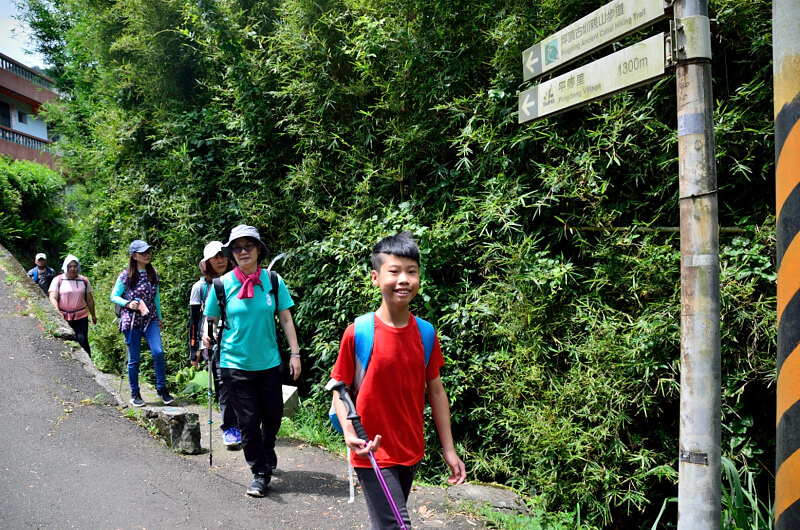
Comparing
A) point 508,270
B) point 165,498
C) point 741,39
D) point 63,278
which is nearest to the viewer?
point 741,39

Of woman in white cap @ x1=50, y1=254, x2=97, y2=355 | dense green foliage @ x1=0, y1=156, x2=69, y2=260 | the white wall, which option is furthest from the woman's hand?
the white wall

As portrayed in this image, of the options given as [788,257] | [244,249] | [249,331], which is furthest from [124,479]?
[788,257]

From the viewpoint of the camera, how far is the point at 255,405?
454 cm

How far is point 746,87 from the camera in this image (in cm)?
381

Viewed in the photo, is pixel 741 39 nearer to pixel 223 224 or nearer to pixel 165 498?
pixel 165 498

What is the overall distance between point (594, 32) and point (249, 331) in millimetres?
3165

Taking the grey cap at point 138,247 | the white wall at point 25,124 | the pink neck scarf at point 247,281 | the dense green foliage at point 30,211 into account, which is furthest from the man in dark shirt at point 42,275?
the white wall at point 25,124

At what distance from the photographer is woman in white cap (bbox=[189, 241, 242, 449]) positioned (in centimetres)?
576

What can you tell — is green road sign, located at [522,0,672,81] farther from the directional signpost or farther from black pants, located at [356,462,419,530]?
black pants, located at [356,462,419,530]

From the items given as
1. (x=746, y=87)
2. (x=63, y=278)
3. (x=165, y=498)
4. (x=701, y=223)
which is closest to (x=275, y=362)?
(x=165, y=498)

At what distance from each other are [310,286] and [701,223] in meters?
4.54

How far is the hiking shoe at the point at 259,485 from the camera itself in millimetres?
4543

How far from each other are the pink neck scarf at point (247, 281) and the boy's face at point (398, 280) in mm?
2142

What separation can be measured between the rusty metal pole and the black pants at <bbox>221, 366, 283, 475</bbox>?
3.05 meters
